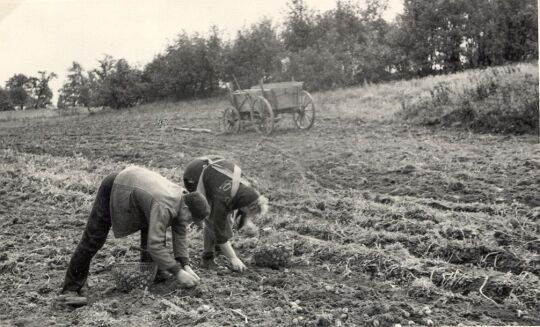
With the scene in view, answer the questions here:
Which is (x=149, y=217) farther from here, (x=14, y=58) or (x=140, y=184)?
(x=14, y=58)

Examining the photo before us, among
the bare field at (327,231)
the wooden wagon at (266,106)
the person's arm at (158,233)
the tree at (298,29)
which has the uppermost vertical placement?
the tree at (298,29)

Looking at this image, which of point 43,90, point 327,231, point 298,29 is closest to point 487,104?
point 327,231

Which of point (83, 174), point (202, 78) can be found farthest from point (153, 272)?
point (202, 78)

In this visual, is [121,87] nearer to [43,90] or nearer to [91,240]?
[43,90]

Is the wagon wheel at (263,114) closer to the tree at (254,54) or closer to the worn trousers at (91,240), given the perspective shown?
the tree at (254,54)

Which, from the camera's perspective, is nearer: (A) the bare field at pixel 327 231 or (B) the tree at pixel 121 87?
(A) the bare field at pixel 327 231

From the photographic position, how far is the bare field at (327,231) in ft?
10.7

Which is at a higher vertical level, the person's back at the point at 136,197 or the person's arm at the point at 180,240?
the person's back at the point at 136,197

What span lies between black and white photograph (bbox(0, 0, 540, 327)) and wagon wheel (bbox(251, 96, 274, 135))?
0.13 feet

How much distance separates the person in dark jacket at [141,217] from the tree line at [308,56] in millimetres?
2690

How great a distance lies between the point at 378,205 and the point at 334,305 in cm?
205

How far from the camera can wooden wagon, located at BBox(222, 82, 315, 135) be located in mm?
10320

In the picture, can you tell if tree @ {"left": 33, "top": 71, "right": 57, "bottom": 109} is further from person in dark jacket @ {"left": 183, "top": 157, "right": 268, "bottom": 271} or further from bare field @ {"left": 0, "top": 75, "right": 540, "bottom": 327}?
person in dark jacket @ {"left": 183, "top": 157, "right": 268, "bottom": 271}

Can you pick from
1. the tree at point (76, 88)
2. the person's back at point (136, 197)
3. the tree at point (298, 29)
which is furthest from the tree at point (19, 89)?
the tree at point (298, 29)
